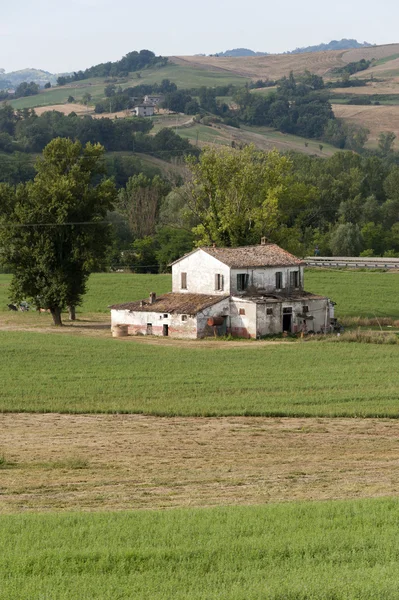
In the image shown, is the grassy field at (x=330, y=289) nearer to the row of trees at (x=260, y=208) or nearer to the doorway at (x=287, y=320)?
the row of trees at (x=260, y=208)

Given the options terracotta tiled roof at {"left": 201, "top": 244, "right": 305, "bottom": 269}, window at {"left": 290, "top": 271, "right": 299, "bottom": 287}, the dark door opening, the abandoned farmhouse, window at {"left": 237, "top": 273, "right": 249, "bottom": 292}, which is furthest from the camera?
window at {"left": 290, "top": 271, "right": 299, "bottom": 287}

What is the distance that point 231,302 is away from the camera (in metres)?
62.0

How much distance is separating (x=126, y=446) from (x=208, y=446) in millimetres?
2226

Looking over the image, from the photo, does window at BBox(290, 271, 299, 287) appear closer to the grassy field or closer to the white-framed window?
the white-framed window

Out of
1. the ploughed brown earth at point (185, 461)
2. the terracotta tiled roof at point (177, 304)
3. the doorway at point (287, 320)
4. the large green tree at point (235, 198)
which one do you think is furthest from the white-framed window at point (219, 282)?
the ploughed brown earth at point (185, 461)

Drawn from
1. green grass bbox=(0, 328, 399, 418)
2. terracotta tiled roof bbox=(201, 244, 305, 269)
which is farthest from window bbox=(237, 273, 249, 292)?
green grass bbox=(0, 328, 399, 418)

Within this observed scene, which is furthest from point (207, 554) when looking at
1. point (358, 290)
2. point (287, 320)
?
point (358, 290)

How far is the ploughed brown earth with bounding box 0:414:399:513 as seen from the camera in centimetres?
2067

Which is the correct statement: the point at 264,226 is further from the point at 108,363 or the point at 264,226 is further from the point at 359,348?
the point at 108,363

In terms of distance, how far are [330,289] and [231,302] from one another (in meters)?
19.8

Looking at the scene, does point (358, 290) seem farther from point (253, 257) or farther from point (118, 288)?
point (118, 288)

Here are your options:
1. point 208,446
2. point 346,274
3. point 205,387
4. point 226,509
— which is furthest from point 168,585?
point 346,274

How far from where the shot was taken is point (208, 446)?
94.1ft

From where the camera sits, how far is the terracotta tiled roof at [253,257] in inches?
2505
